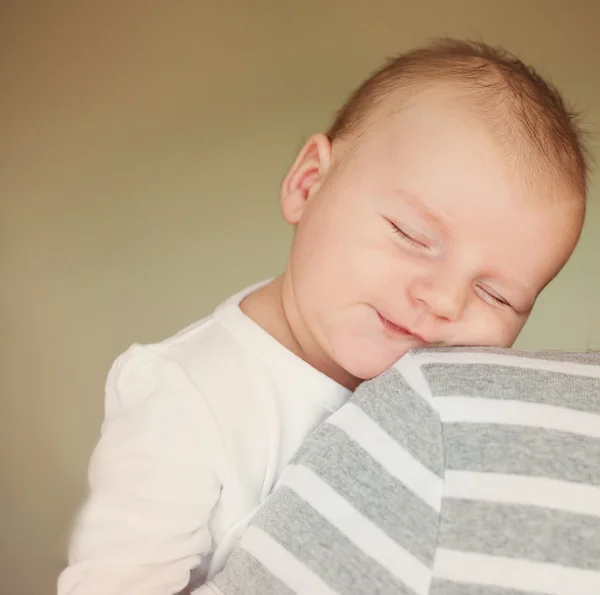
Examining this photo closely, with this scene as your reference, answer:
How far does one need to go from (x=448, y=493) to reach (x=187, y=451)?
0.97 feet

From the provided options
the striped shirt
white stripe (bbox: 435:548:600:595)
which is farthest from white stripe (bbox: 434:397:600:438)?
white stripe (bbox: 435:548:600:595)

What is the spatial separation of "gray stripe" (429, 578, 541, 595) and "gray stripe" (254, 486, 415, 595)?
19 mm

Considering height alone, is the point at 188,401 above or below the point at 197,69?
below

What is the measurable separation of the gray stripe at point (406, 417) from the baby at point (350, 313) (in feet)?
0.50

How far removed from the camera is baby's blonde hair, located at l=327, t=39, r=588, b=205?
727 millimetres

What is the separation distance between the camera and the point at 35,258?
53.4 inches

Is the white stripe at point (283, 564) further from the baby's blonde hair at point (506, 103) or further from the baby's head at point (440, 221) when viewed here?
the baby's blonde hair at point (506, 103)

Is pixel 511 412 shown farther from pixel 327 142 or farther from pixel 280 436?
pixel 327 142

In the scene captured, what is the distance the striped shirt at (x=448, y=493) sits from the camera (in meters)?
0.46

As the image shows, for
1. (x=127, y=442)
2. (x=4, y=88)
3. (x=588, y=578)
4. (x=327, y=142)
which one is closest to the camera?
(x=588, y=578)

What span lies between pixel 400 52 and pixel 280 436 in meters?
1.05

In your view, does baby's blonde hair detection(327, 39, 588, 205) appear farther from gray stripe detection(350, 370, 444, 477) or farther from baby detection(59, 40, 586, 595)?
gray stripe detection(350, 370, 444, 477)

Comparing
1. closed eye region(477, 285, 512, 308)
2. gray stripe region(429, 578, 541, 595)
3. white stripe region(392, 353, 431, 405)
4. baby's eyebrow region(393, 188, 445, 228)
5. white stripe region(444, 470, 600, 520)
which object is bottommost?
gray stripe region(429, 578, 541, 595)

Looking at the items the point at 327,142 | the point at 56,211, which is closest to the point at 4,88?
the point at 56,211
